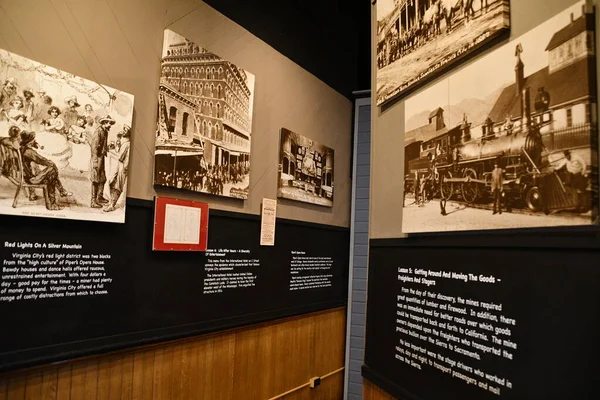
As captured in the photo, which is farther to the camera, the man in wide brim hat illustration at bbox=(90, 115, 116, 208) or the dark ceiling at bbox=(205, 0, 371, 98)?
the dark ceiling at bbox=(205, 0, 371, 98)

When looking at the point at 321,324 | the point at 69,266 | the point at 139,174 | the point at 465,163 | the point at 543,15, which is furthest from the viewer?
the point at 321,324

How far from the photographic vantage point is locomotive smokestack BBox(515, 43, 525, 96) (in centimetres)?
108

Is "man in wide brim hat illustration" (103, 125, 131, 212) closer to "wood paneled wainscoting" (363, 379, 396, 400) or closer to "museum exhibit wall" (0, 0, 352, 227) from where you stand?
"museum exhibit wall" (0, 0, 352, 227)

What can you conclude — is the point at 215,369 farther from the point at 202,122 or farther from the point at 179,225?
the point at 202,122

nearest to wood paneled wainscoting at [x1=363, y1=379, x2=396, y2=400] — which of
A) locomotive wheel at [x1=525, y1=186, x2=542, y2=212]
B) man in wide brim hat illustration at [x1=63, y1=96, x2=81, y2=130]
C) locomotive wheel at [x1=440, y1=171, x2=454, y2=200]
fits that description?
locomotive wheel at [x1=440, y1=171, x2=454, y2=200]

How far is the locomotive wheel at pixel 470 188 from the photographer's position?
1.21 m

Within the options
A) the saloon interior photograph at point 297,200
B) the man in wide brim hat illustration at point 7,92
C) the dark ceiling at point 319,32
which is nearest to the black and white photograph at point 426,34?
the saloon interior photograph at point 297,200

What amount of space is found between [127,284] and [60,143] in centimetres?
88

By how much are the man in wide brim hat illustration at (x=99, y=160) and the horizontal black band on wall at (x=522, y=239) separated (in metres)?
1.72

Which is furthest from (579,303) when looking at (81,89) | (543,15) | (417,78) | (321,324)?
(321,324)

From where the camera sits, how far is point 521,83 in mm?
1086

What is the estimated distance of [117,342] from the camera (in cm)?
238

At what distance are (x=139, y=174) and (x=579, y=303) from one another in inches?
92.0

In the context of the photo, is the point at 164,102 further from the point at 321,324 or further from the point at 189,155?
the point at 321,324
